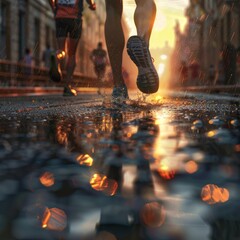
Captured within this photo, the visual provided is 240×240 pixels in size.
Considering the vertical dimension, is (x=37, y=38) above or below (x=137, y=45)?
below

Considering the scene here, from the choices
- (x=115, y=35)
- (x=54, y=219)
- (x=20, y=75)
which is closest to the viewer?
(x=54, y=219)

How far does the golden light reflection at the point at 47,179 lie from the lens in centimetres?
84

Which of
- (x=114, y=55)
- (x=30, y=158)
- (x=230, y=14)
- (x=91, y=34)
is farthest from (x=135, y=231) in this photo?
(x=91, y=34)

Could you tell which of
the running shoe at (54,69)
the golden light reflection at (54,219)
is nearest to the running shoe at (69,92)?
the running shoe at (54,69)

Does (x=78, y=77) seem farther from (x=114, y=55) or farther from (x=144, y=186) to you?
(x=144, y=186)

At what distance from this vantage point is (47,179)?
2.90 ft

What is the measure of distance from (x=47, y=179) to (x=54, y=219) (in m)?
0.26

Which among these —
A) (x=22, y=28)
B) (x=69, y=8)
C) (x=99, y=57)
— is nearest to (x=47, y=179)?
(x=69, y=8)

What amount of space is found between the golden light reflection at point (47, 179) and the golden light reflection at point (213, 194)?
0.25 meters

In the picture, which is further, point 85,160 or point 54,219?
point 85,160

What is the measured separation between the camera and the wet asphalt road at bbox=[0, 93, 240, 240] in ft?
1.92

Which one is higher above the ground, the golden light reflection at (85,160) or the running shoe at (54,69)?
the golden light reflection at (85,160)

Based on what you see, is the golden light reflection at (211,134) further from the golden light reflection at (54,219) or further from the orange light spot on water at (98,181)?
the golden light reflection at (54,219)

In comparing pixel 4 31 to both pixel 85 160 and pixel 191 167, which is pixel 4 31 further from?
pixel 191 167
